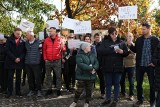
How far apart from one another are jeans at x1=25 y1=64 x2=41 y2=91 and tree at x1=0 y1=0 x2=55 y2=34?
775 centimetres

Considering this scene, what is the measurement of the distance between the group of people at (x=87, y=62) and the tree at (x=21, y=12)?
6.80 m

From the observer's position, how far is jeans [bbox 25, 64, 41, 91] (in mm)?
10305

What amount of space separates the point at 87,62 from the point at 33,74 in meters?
2.68

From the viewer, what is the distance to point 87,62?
27.9 feet

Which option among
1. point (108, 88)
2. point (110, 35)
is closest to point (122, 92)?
point (108, 88)

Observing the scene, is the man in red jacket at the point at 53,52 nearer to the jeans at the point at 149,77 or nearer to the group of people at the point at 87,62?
the group of people at the point at 87,62

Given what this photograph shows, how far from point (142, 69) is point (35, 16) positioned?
10.5m

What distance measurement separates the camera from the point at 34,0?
17859mm

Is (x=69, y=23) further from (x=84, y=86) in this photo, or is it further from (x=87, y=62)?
(x=84, y=86)

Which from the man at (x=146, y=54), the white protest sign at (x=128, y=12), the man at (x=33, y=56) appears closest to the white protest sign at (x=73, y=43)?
the man at (x=33, y=56)

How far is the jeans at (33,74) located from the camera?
33.8 ft

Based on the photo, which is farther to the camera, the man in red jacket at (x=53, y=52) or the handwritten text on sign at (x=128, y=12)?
the handwritten text on sign at (x=128, y=12)

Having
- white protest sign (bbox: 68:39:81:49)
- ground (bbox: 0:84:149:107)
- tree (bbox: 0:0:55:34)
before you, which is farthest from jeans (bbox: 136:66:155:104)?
tree (bbox: 0:0:55:34)

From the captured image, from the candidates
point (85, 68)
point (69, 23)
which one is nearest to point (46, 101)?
point (85, 68)
